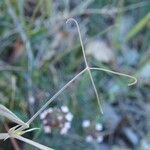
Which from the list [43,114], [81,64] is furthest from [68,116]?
[81,64]

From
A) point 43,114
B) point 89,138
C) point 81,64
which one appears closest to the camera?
point 43,114

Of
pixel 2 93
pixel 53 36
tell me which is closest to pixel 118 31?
pixel 53 36

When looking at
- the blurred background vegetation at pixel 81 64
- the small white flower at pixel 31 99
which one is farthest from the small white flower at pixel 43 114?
the small white flower at pixel 31 99

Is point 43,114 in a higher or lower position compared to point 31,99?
lower

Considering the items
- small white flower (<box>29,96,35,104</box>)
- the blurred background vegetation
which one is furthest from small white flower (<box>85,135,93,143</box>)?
small white flower (<box>29,96,35,104</box>)

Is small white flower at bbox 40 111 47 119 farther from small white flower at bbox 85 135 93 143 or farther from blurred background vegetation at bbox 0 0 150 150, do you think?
small white flower at bbox 85 135 93 143

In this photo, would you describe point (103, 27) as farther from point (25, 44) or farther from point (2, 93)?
point (2, 93)

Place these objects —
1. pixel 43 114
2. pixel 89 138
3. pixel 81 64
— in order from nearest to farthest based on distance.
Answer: pixel 43 114 → pixel 89 138 → pixel 81 64

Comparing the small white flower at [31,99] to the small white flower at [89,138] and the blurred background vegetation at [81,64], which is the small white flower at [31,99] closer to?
the blurred background vegetation at [81,64]

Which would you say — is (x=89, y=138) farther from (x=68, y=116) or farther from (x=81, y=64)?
(x=81, y=64)

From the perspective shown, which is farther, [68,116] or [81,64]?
[81,64]
